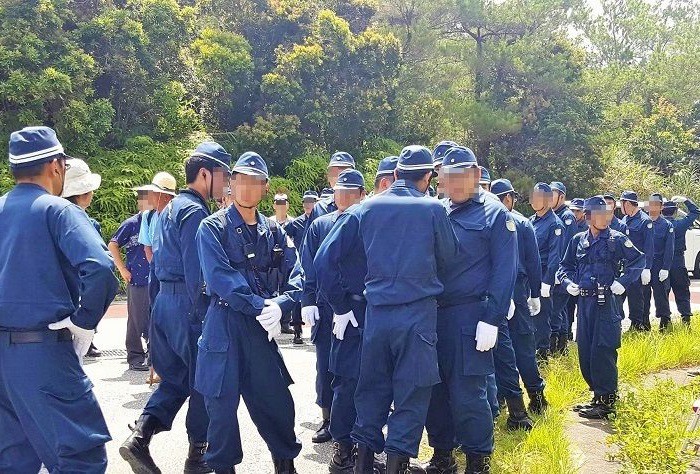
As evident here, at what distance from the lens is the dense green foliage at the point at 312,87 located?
14.6m

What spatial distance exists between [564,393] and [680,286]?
552 cm

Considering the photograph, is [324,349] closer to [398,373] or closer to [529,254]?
[398,373]

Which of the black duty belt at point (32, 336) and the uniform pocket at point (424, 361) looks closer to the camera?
the black duty belt at point (32, 336)

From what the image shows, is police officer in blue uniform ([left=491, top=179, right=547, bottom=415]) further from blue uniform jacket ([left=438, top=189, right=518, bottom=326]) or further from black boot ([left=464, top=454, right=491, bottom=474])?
black boot ([left=464, top=454, right=491, bottom=474])

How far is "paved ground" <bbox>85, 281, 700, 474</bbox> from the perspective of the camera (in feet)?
16.4

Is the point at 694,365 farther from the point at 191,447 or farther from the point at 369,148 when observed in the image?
the point at 369,148

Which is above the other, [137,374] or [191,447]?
[191,447]

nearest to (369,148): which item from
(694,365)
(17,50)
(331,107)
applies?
(331,107)

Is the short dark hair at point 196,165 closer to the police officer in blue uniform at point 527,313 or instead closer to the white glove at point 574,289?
the police officer in blue uniform at point 527,313

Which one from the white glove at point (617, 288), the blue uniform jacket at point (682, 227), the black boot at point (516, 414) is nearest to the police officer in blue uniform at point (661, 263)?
the blue uniform jacket at point (682, 227)

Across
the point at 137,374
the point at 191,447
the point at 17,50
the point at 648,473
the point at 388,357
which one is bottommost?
the point at 137,374

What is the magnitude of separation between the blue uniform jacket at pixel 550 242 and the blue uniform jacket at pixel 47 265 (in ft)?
18.4

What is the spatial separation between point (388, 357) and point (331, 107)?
49.4 feet

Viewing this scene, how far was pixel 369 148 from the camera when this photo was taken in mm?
20000
